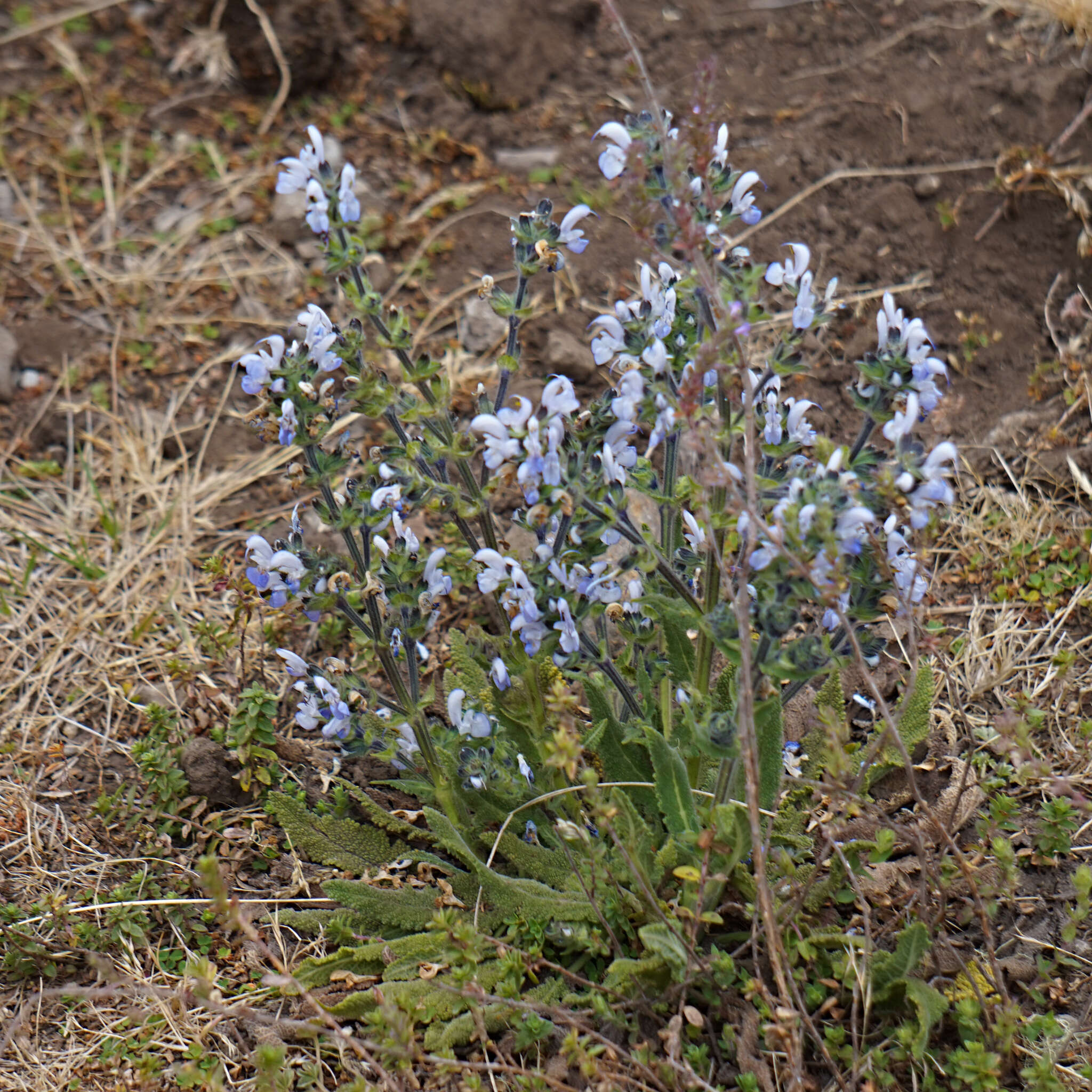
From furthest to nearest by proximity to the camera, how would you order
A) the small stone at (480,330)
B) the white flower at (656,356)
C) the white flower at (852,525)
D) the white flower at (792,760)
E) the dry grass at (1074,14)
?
the dry grass at (1074,14) → the small stone at (480,330) → the white flower at (792,760) → the white flower at (656,356) → the white flower at (852,525)

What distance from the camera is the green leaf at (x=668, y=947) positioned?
89.1 inches

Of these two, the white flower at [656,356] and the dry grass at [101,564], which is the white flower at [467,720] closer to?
the white flower at [656,356]

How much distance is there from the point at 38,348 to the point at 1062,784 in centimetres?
412

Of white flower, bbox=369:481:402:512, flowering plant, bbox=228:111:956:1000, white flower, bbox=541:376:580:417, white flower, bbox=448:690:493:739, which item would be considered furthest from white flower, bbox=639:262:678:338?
white flower, bbox=448:690:493:739

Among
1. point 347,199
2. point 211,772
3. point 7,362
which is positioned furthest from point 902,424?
point 7,362

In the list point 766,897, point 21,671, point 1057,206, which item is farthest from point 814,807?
point 1057,206

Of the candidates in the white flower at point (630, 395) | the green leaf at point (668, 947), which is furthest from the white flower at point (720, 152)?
the green leaf at point (668, 947)

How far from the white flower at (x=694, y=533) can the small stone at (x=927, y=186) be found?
259 cm

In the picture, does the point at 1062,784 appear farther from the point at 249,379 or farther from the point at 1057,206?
the point at 1057,206

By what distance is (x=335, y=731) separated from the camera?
8.05ft

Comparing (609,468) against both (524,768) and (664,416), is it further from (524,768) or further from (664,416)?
(524,768)

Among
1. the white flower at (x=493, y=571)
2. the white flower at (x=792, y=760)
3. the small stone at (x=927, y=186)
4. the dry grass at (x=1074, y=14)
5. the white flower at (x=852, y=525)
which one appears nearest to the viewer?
the white flower at (x=852, y=525)

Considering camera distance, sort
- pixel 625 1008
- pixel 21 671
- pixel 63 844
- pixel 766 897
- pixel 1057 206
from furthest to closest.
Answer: pixel 1057 206 < pixel 21 671 < pixel 63 844 < pixel 625 1008 < pixel 766 897

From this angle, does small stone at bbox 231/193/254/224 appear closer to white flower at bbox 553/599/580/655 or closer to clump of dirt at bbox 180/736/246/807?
clump of dirt at bbox 180/736/246/807
